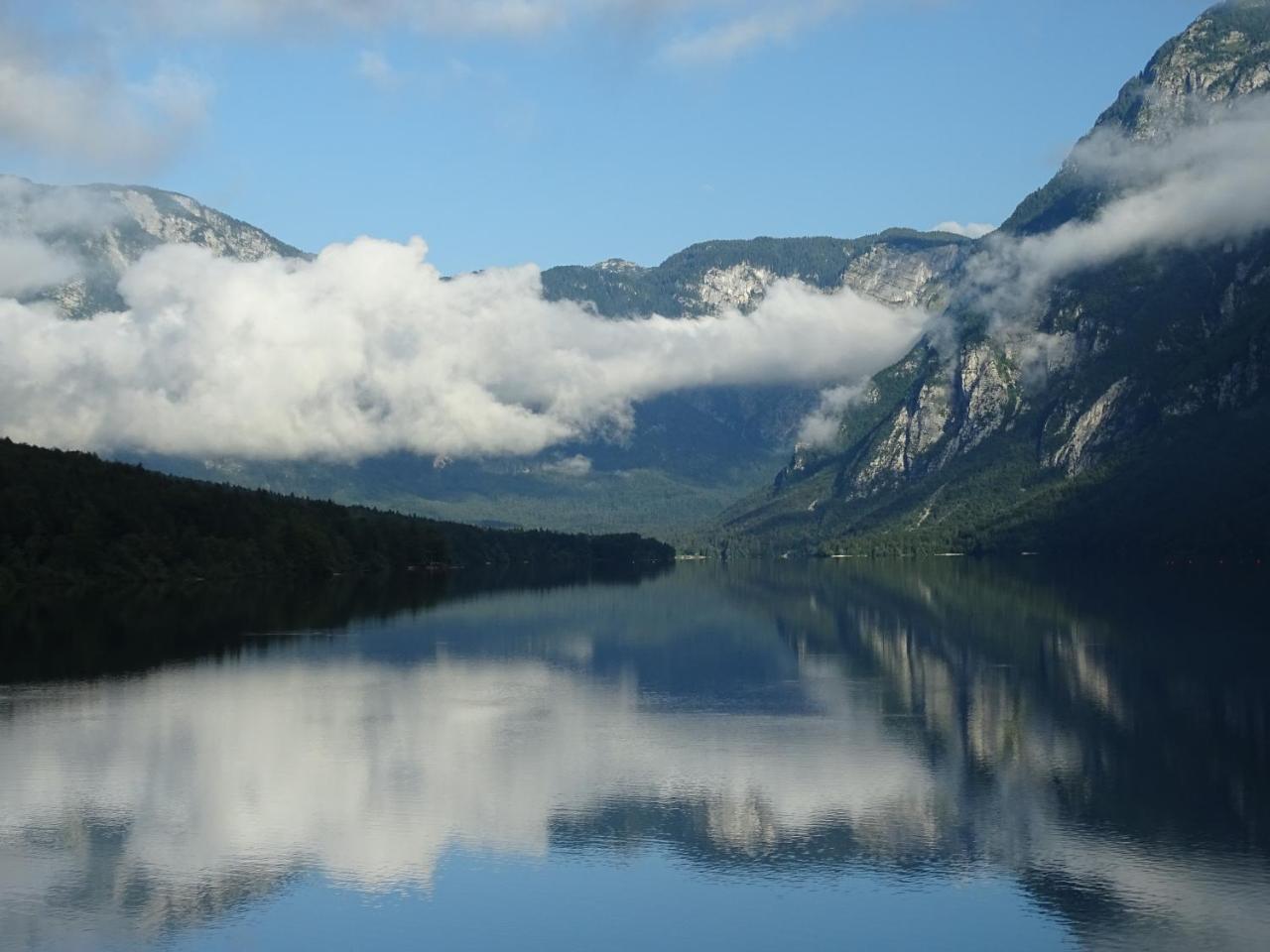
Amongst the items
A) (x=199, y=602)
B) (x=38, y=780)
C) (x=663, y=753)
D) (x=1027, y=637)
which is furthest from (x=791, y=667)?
(x=199, y=602)

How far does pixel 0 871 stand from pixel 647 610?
471 feet

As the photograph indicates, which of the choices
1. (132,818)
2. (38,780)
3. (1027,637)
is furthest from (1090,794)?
(1027,637)

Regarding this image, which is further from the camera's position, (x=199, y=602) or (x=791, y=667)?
(x=199, y=602)

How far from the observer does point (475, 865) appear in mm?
58000

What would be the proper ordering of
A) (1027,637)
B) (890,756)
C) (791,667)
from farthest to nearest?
(1027,637)
(791,667)
(890,756)

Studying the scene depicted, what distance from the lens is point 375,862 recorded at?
58406 millimetres

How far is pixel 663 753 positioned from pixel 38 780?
1190 inches

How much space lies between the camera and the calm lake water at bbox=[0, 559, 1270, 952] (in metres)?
51.3

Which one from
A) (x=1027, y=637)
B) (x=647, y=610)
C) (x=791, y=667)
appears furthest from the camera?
(x=647, y=610)

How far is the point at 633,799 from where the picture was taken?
69000 mm

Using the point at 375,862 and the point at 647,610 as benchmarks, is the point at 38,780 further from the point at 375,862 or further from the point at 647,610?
the point at 647,610

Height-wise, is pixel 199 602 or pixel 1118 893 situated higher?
pixel 199 602

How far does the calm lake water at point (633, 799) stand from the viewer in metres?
51.3

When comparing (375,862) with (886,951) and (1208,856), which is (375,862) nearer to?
(886,951)
